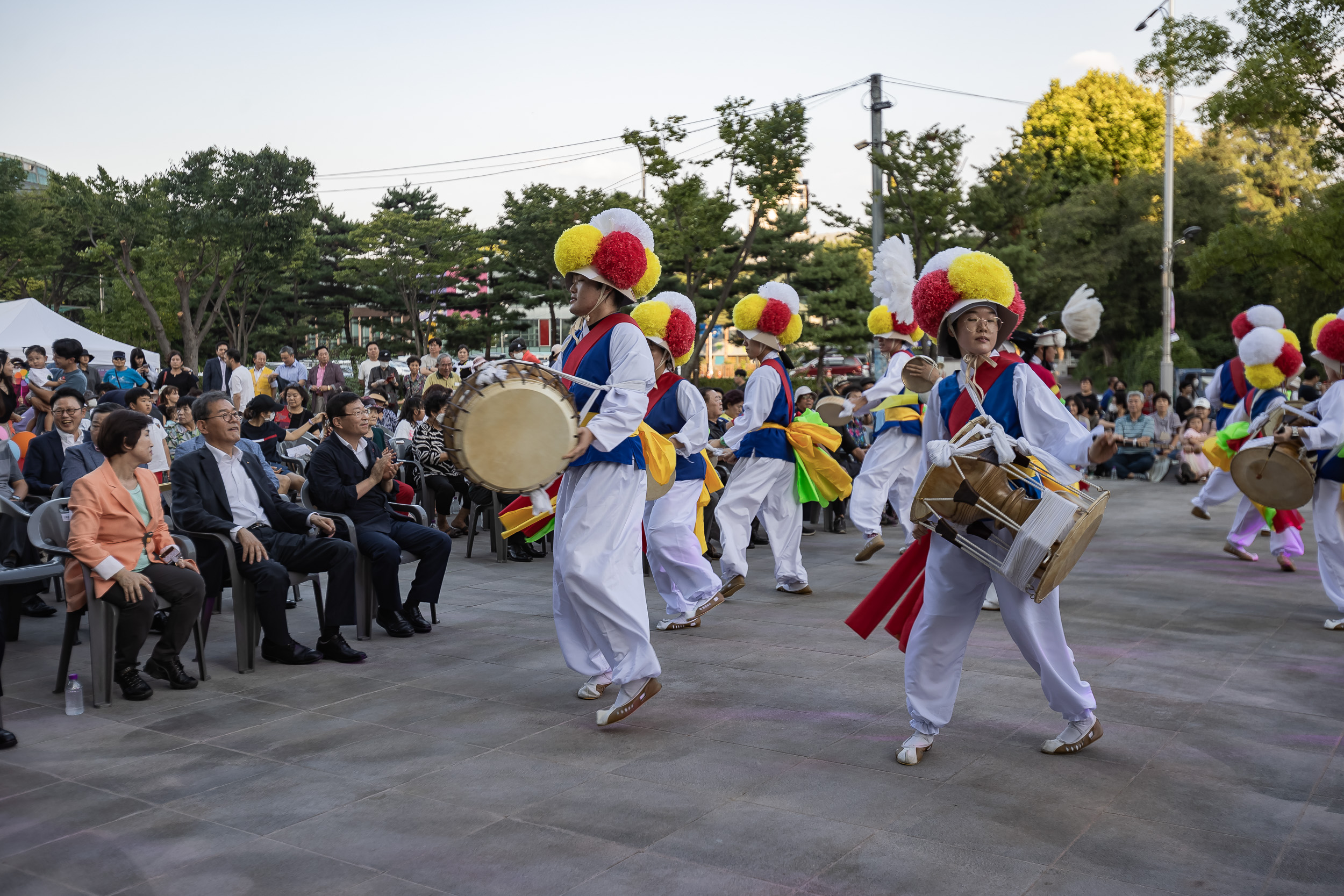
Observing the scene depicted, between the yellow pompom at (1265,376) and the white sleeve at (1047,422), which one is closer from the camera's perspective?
the white sleeve at (1047,422)

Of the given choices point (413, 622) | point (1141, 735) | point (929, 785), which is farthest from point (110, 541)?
point (1141, 735)

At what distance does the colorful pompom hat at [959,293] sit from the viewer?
4133mm

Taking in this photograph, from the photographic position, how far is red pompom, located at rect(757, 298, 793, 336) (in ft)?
26.0

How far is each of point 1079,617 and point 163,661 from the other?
213 inches

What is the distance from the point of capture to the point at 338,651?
5.87 meters

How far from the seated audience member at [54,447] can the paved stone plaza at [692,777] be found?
1317 mm

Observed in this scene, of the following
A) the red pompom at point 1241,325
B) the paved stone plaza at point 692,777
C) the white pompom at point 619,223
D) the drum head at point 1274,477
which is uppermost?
the white pompom at point 619,223

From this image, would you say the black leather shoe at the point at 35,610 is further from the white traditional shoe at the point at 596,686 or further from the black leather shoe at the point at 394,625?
the white traditional shoe at the point at 596,686

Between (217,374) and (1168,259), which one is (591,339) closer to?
(217,374)

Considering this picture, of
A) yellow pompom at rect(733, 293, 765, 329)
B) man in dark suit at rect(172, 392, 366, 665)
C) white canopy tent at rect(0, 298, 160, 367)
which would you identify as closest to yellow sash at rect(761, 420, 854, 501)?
yellow pompom at rect(733, 293, 765, 329)

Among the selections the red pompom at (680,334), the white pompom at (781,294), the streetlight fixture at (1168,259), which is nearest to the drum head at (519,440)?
the red pompom at (680,334)

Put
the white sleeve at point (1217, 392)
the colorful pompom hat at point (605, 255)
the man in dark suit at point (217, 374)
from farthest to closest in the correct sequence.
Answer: the man in dark suit at point (217, 374) < the white sleeve at point (1217, 392) < the colorful pompom hat at point (605, 255)

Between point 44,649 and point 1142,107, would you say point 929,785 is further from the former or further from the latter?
point 1142,107

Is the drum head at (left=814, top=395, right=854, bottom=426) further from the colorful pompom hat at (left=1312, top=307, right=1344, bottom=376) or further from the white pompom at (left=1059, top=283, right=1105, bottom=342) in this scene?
the white pompom at (left=1059, top=283, right=1105, bottom=342)
